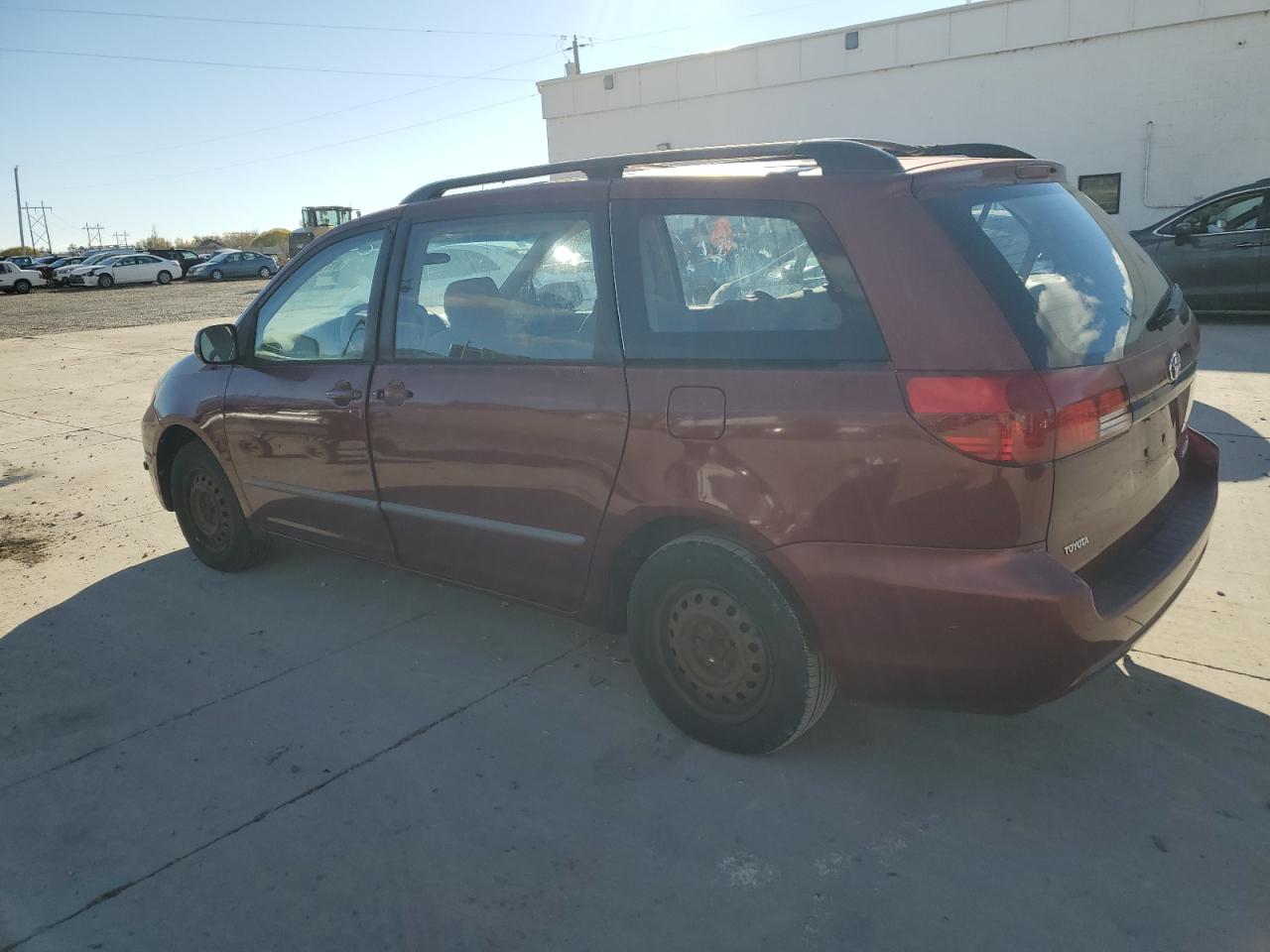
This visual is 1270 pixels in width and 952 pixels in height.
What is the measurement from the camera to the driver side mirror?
4.48m

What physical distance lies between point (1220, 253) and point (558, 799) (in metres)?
11.6

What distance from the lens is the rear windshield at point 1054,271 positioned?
100 inches

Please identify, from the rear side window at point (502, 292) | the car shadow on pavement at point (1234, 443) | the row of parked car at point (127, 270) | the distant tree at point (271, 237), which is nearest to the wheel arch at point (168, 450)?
the rear side window at point (502, 292)

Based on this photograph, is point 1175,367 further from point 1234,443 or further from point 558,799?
point 1234,443

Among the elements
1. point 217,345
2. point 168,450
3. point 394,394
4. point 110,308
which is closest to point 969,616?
point 394,394

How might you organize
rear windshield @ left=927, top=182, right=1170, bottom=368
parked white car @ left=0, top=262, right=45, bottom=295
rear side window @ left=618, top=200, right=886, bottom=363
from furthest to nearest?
1. parked white car @ left=0, top=262, right=45, bottom=295
2. rear side window @ left=618, top=200, right=886, bottom=363
3. rear windshield @ left=927, top=182, right=1170, bottom=368

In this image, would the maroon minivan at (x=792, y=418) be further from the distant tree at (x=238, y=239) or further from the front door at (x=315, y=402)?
the distant tree at (x=238, y=239)

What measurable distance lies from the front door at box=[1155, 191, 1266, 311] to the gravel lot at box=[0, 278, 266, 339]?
13.4 meters

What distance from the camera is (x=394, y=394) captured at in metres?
3.75

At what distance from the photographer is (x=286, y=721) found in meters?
3.49

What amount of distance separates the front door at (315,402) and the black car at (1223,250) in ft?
32.9

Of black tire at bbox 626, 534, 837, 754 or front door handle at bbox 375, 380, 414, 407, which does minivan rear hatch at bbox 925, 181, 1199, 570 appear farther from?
front door handle at bbox 375, 380, 414, 407

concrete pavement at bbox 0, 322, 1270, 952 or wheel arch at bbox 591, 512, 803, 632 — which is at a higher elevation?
wheel arch at bbox 591, 512, 803, 632

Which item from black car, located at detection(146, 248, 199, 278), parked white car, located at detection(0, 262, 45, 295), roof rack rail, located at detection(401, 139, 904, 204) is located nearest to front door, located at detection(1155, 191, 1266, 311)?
roof rack rail, located at detection(401, 139, 904, 204)
